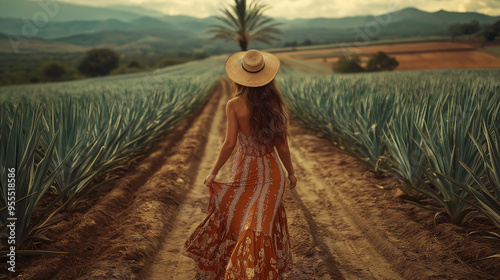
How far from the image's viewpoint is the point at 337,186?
4.73 m

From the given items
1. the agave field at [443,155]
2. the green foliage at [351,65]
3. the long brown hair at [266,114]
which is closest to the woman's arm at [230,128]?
the long brown hair at [266,114]

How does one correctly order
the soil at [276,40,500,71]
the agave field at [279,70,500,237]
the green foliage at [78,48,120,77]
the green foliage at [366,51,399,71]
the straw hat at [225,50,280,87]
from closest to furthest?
1. the straw hat at [225,50,280,87]
2. the agave field at [279,70,500,237]
3. the soil at [276,40,500,71]
4. the green foliage at [366,51,399,71]
5. the green foliage at [78,48,120,77]

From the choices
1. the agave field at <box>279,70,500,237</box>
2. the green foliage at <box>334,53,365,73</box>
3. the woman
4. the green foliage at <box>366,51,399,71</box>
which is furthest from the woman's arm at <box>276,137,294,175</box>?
the green foliage at <box>366,51,399,71</box>

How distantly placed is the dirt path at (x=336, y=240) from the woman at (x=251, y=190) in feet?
1.35

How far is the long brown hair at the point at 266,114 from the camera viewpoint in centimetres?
225

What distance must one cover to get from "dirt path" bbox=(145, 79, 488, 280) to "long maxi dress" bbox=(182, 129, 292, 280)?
348 millimetres

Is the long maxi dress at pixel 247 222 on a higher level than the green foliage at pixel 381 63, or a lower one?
lower

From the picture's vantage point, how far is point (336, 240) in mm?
3268

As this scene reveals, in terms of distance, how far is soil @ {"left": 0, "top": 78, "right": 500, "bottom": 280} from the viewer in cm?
269

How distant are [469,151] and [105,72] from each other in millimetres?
66607

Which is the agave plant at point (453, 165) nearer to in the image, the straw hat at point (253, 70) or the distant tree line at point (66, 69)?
the straw hat at point (253, 70)

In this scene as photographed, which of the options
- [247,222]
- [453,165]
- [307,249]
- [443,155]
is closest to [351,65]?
[443,155]

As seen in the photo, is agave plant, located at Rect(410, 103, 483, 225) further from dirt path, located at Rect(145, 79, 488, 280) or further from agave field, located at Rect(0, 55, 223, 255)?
agave field, located at Rect(0, 55, 223, 255)

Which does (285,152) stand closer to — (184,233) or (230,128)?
(230,128)
